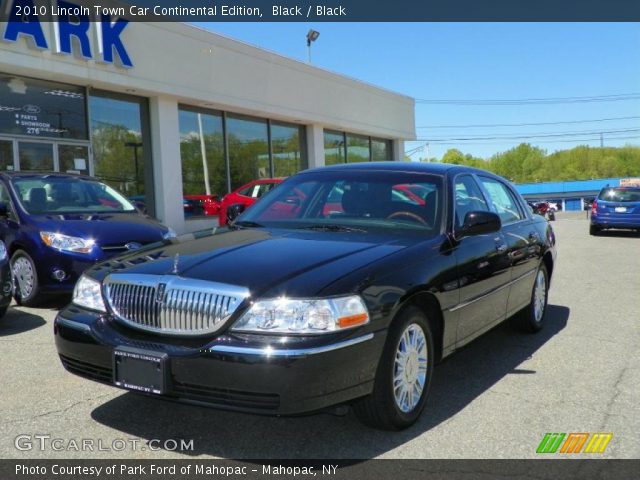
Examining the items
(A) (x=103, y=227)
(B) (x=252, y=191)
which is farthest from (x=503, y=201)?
(B) (x=252, y=191)

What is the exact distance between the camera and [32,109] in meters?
13.0

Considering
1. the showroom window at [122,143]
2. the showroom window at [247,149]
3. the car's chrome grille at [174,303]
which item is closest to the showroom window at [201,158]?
the showroom window at [247,149]

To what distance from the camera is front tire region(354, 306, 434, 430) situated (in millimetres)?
3109

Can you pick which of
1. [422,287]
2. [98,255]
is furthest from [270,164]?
[422,287]

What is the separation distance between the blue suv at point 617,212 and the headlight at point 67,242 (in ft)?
49.2

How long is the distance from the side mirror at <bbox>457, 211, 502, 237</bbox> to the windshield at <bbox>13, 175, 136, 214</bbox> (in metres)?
5.20

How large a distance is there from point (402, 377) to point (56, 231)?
4787 mm

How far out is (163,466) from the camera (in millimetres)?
2920

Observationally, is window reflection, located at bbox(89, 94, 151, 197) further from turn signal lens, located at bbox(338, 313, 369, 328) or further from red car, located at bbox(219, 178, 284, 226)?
turn signal lens, located at bbox(338, 313, 369, 328)

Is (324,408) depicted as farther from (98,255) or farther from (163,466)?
(98,255)

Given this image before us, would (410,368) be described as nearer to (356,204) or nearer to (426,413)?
(426,413)

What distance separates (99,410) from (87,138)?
1175 centimetres

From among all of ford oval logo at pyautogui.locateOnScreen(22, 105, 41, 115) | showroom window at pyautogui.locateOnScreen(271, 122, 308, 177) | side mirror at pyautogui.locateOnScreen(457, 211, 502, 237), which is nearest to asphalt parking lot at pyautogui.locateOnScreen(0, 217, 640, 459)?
side mirror at pyautogui.locateOnScreen(457, 211, 502, 237)

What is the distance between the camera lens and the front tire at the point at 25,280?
661cm
